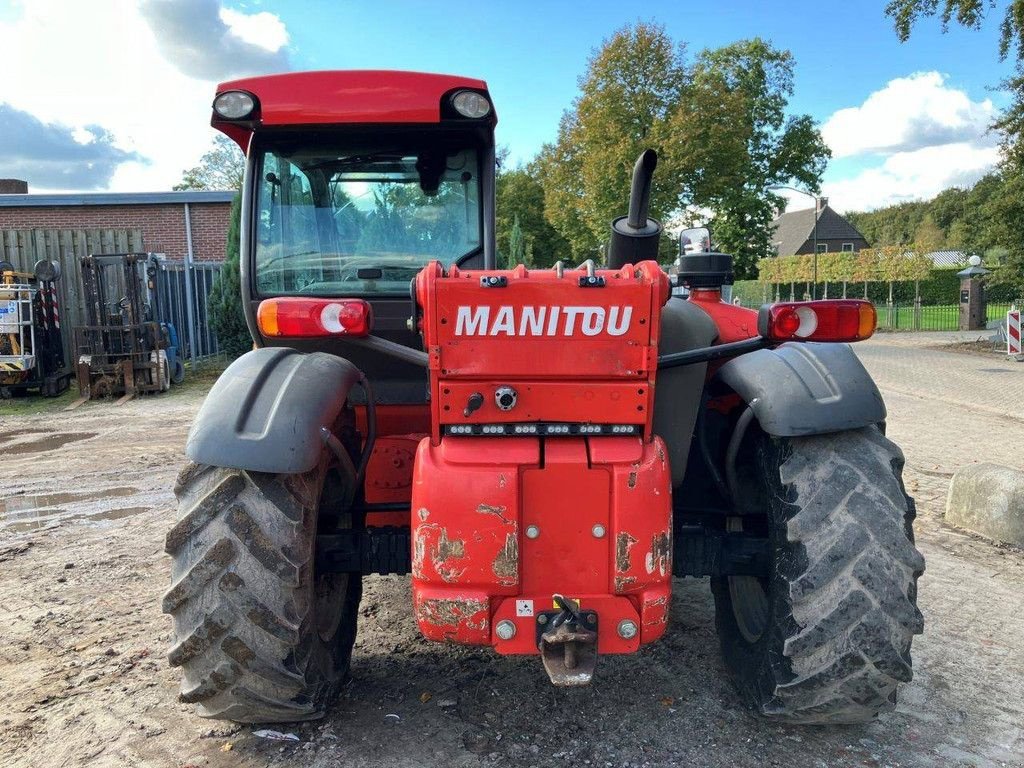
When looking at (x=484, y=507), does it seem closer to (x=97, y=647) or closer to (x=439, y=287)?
(x=439, y=287)

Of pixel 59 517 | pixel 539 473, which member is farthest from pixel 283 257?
pixel 59 517

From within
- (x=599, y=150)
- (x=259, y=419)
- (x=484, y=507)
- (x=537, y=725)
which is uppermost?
(x=599, y=150)

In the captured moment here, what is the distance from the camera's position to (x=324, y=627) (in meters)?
3.13

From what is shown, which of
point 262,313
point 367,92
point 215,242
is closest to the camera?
point 262,313

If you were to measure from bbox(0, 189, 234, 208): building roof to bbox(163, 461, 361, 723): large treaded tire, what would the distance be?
809 inches

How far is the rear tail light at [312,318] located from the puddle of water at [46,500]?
184 inches

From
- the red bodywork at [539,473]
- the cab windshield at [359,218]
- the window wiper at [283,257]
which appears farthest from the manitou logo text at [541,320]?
the window wiper at [283,257]

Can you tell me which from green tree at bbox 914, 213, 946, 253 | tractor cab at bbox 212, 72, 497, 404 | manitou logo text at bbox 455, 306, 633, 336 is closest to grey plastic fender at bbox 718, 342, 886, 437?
manitou logo text at bbox 455, 306, 633, 336

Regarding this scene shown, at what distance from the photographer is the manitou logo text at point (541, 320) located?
247 centimetres

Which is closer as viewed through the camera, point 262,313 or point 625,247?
point 262,313

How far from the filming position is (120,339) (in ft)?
42.7

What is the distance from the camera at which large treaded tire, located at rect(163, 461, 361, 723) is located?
2.53m

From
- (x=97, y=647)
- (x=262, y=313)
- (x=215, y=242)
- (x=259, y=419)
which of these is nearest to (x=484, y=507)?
(x=259, y=419)

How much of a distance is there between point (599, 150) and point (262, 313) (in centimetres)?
2213
